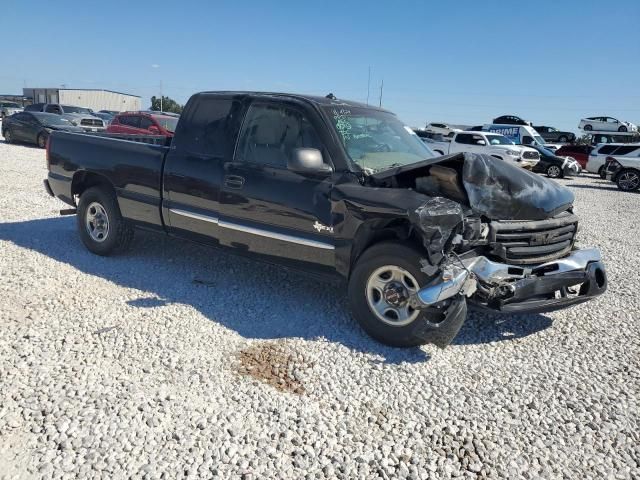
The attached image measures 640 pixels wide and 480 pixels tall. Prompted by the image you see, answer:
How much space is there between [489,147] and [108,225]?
17867mm

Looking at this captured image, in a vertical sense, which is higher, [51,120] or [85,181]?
[51,120]

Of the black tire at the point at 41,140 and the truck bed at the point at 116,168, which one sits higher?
the black tire at the point at 41,140

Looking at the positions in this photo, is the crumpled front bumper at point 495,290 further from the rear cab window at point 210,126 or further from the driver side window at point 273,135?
the rear cab window at point 210,126

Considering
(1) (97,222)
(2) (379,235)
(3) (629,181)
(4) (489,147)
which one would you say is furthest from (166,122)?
(3) (629,181)

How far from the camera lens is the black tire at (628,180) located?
18578mm

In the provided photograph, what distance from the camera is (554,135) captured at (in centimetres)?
4469

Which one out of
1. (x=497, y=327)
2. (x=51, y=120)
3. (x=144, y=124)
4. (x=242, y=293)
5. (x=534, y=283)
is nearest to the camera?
(x=534, y=283)

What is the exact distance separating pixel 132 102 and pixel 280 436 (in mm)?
95974

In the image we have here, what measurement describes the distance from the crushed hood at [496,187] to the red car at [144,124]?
12.6m

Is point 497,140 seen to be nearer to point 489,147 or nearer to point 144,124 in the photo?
point 489,147

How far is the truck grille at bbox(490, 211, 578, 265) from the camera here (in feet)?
12.5

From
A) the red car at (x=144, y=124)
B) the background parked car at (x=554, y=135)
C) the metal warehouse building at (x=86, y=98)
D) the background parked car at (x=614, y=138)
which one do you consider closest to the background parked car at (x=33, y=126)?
the red car at (x=144, y=124)

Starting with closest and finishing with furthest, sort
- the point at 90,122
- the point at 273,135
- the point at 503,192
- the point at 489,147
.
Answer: the point at 503,192
the point at 273,135
the point at 90,122
the point at 489,147

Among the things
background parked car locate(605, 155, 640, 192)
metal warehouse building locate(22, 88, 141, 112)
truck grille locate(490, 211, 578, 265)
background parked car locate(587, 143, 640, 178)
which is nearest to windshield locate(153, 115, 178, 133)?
truck grille locate(490, 211, 578, 265)
